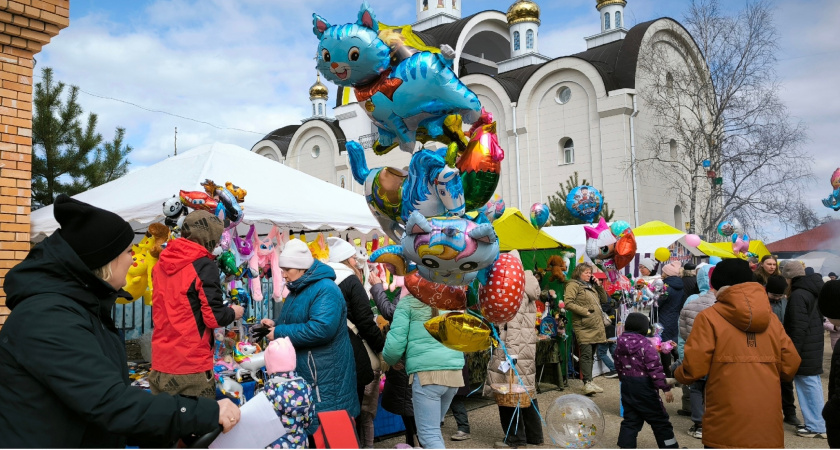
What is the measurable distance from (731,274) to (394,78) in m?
2.36

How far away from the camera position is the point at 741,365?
3732 millimetres

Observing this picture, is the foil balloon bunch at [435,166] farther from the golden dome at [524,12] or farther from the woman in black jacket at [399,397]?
the golden dome at [524,12]

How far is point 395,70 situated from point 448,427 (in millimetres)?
4422

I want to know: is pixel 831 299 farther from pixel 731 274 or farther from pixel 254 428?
pixel 254 428

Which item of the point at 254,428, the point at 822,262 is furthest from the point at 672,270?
the point at 822,262

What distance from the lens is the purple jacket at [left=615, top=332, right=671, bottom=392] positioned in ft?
16.6

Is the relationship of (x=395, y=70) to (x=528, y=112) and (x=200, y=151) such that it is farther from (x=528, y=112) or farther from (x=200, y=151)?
(x=528, y=112)

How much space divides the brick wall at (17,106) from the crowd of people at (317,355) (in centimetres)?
213

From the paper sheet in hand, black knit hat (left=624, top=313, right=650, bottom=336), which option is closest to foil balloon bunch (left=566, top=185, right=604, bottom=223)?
black knit hat (left=624, top=313, right=650, bottom=336)

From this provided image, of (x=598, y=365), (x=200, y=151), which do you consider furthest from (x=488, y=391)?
(x=200, y=151)

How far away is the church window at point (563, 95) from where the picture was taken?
24.9 meters

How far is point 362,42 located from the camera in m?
3.08

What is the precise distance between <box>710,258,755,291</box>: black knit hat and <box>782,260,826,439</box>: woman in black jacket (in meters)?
2.90

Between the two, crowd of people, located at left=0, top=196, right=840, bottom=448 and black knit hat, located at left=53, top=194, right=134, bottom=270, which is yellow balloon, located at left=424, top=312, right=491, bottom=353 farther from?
black knit hat, located at left=53, top=194, right=134, bottom=270
